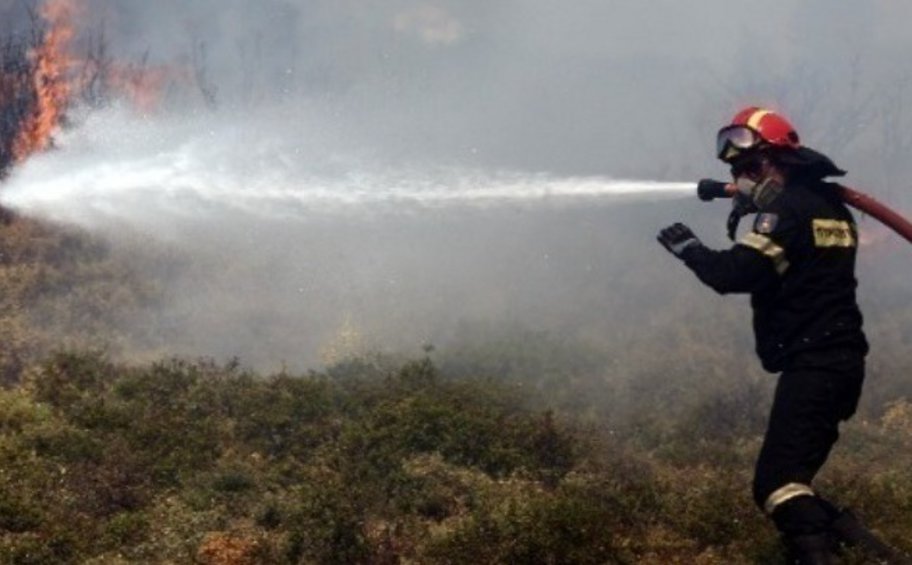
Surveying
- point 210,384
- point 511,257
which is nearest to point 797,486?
point 210,384

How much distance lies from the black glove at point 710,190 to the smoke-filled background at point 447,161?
0.76 metres

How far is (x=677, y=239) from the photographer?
5332mm

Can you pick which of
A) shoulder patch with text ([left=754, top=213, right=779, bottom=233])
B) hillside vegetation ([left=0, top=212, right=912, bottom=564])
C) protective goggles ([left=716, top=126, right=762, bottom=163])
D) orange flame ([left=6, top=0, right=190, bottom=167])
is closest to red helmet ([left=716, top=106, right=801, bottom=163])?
protective goggles ([left=716, top=126, right=762, bottom=163])

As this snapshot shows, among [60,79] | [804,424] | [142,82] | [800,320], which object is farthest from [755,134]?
[142,82]

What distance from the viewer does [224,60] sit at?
42.5 m

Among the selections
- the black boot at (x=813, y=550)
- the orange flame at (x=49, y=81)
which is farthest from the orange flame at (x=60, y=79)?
the black boot at (x=813, y=550)

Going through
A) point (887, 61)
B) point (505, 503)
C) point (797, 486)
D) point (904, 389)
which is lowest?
point (904, 389)

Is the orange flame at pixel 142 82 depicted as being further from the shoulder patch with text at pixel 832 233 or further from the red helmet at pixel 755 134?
the shoulder patch with text at pixel 832 233

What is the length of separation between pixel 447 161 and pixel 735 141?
26083mm

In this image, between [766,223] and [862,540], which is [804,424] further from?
[766,223]

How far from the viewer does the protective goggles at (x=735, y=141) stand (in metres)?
5.44

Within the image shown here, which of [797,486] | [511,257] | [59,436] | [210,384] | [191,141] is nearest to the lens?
[797,486]

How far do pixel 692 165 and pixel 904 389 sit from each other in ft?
86.1

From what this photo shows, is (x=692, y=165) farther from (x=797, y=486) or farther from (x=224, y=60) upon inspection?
(x=797, y=486)
